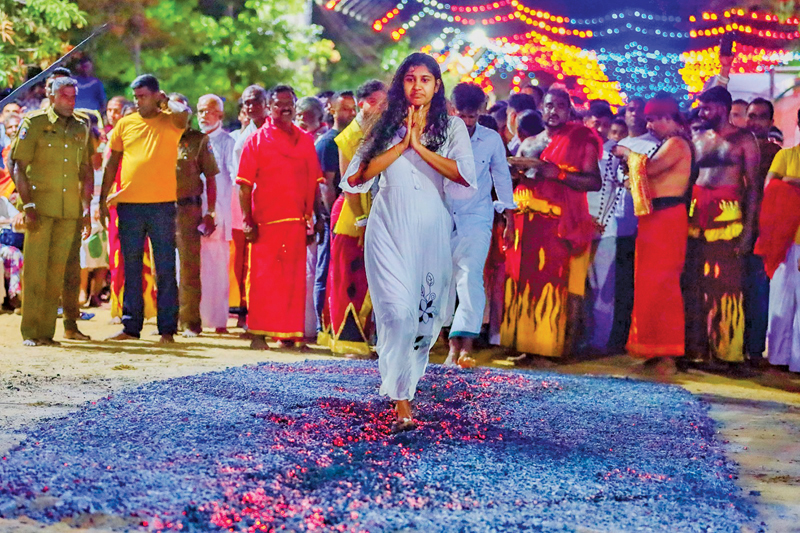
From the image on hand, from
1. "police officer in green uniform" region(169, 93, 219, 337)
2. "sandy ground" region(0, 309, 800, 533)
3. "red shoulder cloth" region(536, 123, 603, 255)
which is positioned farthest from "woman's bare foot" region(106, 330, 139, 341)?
"red shoulder cloth" region(536, 123, 603, 255)

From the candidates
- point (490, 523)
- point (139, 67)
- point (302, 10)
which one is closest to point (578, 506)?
point (490, 523)

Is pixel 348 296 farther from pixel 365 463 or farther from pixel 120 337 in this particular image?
pixel 365 463

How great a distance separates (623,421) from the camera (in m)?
6.12

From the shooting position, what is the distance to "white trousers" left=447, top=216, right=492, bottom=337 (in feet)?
25.9

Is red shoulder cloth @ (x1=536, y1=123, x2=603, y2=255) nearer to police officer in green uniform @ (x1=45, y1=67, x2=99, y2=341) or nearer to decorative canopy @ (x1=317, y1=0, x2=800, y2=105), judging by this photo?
decorative canopy @ (x1=317, y1=0, x2=800, y2=105)

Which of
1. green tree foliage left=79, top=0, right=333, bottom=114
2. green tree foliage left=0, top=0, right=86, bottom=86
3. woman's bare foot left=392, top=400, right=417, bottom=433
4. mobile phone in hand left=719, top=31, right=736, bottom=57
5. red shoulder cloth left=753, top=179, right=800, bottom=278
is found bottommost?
woman's bare foot left=392, top=400, right=417, bottom=433

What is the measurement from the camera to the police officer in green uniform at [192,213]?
9930 mm

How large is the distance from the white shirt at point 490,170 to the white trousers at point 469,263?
0.50ft

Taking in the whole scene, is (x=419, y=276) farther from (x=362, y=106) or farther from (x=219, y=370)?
(x=362, y=106)

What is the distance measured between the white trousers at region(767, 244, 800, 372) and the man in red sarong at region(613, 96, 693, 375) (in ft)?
2.93

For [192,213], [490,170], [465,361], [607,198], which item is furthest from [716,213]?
[192,213]

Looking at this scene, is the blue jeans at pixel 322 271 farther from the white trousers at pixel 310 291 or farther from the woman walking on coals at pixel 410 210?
the woman walking on coals at pixel 410 210

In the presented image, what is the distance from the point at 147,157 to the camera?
9453 millimetres

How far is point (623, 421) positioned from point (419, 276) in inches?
60.4
